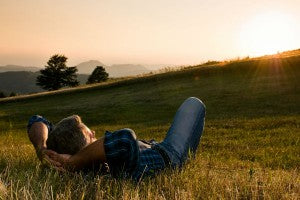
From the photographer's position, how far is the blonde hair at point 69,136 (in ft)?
14.7

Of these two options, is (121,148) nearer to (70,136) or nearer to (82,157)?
(82,157)

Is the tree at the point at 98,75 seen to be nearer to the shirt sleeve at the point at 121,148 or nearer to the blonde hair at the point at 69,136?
the blonde hair at the point at 69,136

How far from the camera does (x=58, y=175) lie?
4.85 metres

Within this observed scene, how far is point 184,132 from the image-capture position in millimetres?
5910

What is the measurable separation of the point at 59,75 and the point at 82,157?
9118 centimetres

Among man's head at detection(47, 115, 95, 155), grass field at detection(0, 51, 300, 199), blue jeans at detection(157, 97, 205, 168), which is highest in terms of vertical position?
man's head at detection(47, 115, 95, 155)

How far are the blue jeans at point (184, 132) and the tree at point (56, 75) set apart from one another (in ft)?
289

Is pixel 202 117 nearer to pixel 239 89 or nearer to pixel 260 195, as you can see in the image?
pixel 260 195

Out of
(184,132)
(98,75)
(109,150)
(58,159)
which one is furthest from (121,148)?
(98,75)

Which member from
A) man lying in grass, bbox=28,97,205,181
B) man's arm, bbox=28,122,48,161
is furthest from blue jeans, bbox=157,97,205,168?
man's arm, bbox=28,122,48,161

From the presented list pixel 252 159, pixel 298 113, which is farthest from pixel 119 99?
pixel 252 159

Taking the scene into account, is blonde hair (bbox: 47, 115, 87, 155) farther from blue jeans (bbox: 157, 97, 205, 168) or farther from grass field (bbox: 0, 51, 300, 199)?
blue jeans (bbox: 157, 97, 205, 168)

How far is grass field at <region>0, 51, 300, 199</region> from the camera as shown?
4.28 m

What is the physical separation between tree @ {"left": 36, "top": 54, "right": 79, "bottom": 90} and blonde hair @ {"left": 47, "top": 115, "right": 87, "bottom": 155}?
89.1 m
